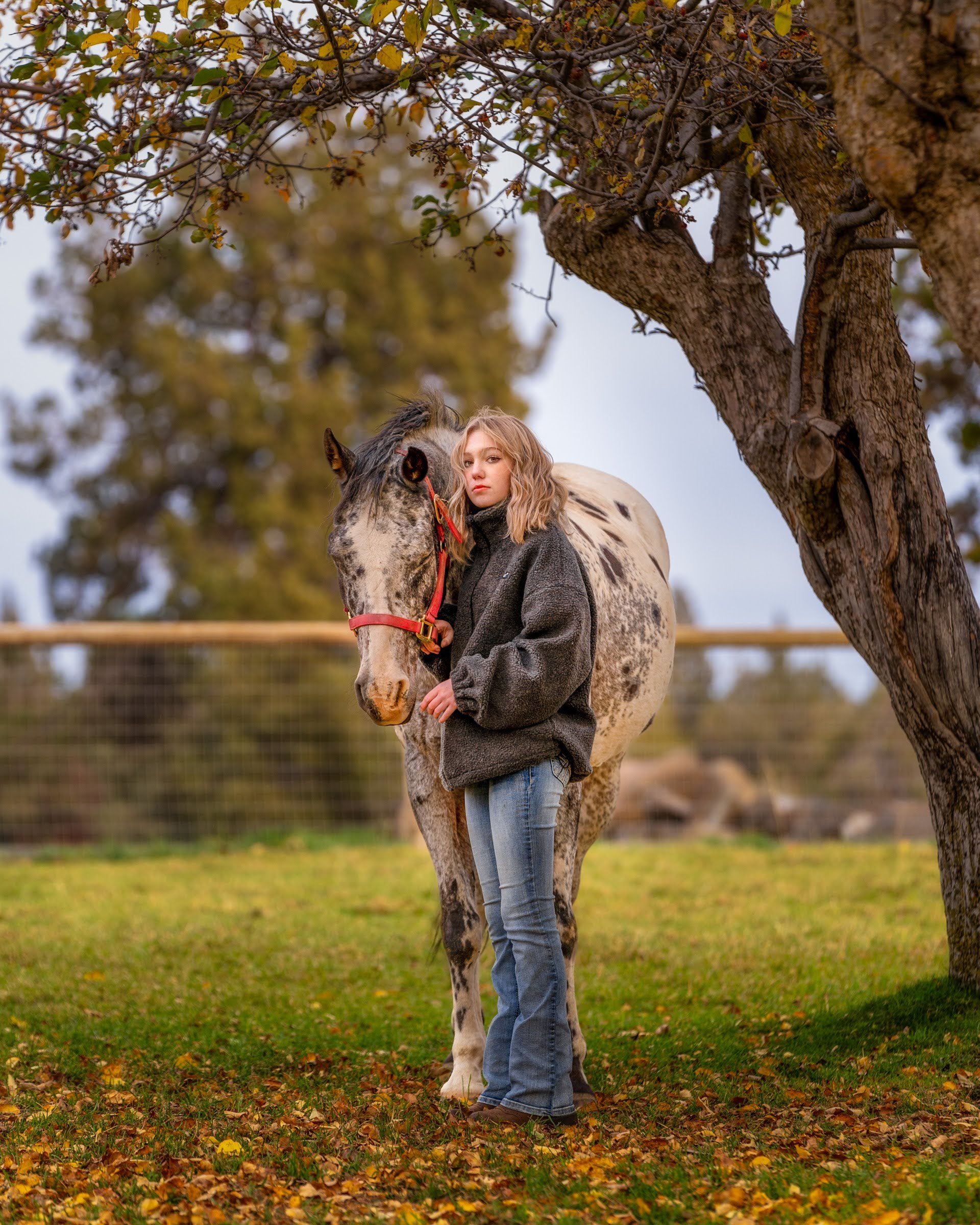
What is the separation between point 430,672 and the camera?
3783 millimetres

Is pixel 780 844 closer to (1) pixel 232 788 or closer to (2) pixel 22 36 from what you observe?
(1) pixel 232 788

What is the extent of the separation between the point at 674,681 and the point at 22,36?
25.5ft

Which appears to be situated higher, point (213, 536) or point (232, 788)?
point (213, 536)

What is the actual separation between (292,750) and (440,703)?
7635 millimetres

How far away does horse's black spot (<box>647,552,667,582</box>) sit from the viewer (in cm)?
518

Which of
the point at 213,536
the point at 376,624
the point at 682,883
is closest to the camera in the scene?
the point at 376,624

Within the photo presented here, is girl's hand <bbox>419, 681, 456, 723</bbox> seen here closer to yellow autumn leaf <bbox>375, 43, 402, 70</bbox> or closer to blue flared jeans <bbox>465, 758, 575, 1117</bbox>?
blue flared jeans <bbox>465, 758, 575, 1117</bbox>

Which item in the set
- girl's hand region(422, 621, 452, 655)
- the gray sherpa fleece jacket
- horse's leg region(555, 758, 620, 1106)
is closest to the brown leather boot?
horse's leg region(555, 758, 620, 1106)

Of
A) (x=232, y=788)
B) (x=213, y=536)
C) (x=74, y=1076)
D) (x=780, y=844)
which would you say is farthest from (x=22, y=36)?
(x=213, y=536)

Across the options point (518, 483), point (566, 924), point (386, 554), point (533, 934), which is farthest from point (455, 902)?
point (518, 483)

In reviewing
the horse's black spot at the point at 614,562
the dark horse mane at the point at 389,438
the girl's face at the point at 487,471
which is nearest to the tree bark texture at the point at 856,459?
the horse's black spot at the point at 614,562

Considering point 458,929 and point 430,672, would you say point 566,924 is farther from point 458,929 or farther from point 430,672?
point 430,672

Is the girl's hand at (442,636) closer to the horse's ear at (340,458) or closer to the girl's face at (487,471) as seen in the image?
the girl's face at (487,471)

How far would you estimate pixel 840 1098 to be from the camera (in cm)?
374
